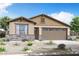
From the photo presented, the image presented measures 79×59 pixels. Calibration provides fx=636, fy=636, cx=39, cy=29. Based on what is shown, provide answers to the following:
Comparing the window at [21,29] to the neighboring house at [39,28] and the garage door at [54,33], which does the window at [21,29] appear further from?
the garage door at [54,33]

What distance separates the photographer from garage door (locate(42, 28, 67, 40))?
28.4 feet

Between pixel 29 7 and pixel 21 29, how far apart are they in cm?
33

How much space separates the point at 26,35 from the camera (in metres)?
8.67

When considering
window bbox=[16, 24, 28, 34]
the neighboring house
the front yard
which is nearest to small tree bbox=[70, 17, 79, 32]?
the neighboring house

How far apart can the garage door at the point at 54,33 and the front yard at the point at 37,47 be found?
61 mm

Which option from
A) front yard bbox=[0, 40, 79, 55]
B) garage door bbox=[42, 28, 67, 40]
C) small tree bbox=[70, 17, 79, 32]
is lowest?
front yard bbox=[0, 40, 79, 55]

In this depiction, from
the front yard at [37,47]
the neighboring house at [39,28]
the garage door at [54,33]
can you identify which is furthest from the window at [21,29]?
the garage door at [54,33]

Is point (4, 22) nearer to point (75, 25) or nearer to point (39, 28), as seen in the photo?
point (39, 28)

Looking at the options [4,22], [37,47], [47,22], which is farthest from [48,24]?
[4,22]

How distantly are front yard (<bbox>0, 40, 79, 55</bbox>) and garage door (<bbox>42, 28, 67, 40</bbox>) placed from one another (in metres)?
0.06

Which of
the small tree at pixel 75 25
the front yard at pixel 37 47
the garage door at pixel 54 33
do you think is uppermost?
the small tree at pixel 75 25

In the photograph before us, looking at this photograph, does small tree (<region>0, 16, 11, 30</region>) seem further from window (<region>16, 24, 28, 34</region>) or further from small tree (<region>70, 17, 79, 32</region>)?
small tree (<region>70, 17, 79, 32</region>)

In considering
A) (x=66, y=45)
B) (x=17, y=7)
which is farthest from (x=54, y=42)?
(x=17, y=7)

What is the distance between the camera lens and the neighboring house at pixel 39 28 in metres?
8.61
